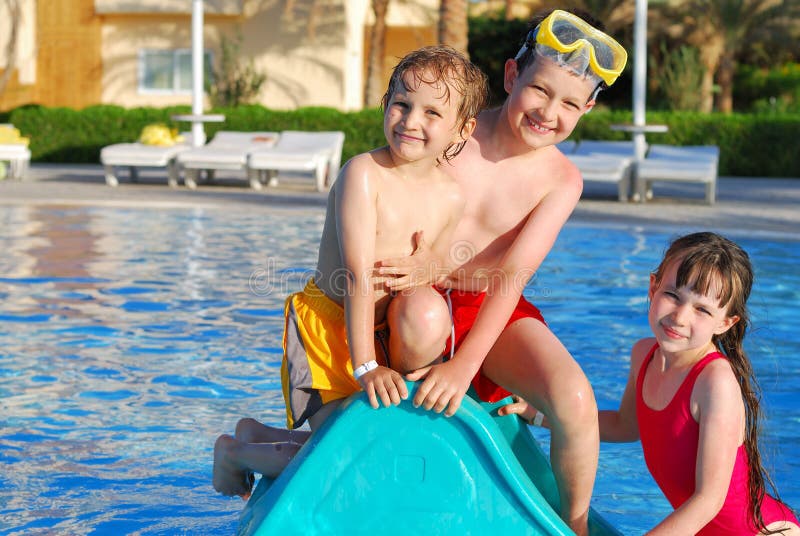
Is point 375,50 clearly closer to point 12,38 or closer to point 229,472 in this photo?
point 12,38

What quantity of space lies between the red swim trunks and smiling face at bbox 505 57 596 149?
20.0 inches

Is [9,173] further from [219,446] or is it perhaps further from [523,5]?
[523,5]

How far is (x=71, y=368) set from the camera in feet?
20.8

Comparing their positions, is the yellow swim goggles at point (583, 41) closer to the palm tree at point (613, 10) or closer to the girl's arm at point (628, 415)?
the girl's arm at point (628, 415)

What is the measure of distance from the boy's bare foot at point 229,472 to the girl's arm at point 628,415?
1.16m

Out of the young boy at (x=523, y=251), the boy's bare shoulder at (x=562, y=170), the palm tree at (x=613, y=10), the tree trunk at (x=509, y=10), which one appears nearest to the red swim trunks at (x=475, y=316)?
the young boy at (x=523, y=251)

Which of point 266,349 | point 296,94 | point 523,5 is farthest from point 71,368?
point 523,5

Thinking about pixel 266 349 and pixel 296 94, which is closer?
pixel 266 349

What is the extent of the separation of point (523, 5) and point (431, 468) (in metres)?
35.8

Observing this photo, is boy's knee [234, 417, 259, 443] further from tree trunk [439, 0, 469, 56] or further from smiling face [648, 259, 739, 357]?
tree trunk [439, 0, 469, 56]

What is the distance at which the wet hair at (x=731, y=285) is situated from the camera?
3006mm

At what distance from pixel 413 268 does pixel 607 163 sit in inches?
499

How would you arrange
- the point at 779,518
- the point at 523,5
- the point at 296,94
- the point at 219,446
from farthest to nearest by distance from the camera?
the point at 523,5, the point at 296,94, the point at 219,446, the point at 779,518

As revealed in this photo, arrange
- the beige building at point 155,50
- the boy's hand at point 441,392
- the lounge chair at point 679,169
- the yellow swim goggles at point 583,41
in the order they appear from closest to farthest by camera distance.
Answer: the boy's hand at point 441,392 < the yellow swim goggles at point 583,41 < the lounge chair at point 679,169 < the beige building at point 155,50
